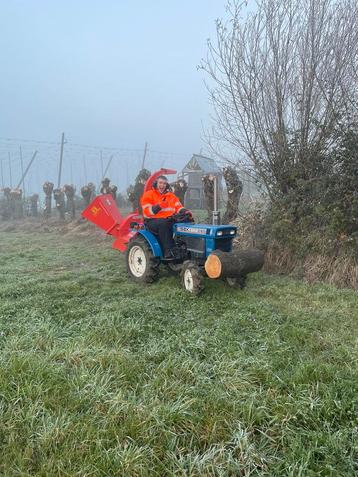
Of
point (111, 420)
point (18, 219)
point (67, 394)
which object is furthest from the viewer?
point (18, 219)

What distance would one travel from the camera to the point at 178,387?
9.04 feet

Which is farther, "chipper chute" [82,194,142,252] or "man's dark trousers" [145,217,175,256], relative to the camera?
"chipper chute" [82,194,142,252]

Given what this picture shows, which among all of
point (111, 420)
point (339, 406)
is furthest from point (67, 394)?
point (339, 406)

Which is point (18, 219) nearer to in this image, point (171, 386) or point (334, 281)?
point (334, 281)

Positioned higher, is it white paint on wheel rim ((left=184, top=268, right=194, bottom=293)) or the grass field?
white paint on wheel rim ((left=184, top=268, right=194, bottom=293))

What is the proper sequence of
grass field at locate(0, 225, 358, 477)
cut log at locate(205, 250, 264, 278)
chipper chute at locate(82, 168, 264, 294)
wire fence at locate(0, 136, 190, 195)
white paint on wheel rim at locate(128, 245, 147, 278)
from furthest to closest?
1. wire fence at locate(0, 136, 190, 195)
2. white paint on wheel rim at locate(128, 245, 147, 278)
3. chipper chute at locate(82, 168, 264, 294)
4. cut log at locate(205, 250, 264, 278)
5. grass field at locate(0, 225, 358, 477)

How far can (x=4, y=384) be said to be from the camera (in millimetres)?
2703

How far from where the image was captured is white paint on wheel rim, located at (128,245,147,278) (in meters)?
6.09

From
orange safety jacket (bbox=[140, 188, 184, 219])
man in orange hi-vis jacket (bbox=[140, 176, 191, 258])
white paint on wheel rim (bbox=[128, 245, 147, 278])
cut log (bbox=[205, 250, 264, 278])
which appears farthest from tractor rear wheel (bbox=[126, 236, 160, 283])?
cut log (bbox=[205, 250, 264, 278])

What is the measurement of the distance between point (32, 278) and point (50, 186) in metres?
11.8

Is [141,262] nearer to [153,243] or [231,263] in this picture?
[153,243]

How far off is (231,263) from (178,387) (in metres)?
2.31

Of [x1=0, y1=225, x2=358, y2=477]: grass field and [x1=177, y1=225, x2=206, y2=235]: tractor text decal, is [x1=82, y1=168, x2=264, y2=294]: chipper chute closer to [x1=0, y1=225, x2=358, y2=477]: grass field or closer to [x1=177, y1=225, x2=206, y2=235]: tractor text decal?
[x1=177, y1=225, x2=206, y2=235]: tractor text decal

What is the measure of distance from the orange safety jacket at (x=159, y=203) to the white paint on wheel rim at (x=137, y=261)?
0.58 m
